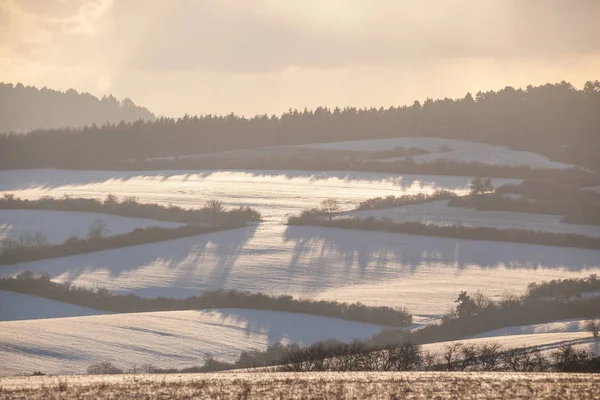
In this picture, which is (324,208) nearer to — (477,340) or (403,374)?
(477,340)

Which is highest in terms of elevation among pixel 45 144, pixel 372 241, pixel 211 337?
pixel 45 144

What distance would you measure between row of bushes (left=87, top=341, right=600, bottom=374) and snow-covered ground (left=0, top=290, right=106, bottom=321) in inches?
522

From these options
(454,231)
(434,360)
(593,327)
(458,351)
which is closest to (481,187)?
(454,231)

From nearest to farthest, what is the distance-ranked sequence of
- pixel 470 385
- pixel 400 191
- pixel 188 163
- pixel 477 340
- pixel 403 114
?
pixel 470 385
pixel 477 340
pixel 400 191
pixel 188 163
pixel 403 114

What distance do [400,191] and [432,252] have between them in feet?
76.0

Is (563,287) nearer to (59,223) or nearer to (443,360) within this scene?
(443,360)

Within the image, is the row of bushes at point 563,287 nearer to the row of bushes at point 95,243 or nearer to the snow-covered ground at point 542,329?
the snow-covered ground at point 542,329

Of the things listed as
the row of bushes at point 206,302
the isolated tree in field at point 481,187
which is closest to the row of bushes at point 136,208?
the isolated tree in field at point 481,187

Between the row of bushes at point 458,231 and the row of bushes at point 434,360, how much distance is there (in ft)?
100

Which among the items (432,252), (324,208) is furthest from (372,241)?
(324,208)

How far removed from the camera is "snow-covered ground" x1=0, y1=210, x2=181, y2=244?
268 feet

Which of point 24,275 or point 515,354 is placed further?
point 24,275

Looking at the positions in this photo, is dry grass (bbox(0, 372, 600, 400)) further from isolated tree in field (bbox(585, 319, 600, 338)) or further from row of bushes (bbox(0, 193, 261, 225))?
row of bushes (bbox(0, 193, 261, 225))

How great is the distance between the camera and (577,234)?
7788 centimetres
